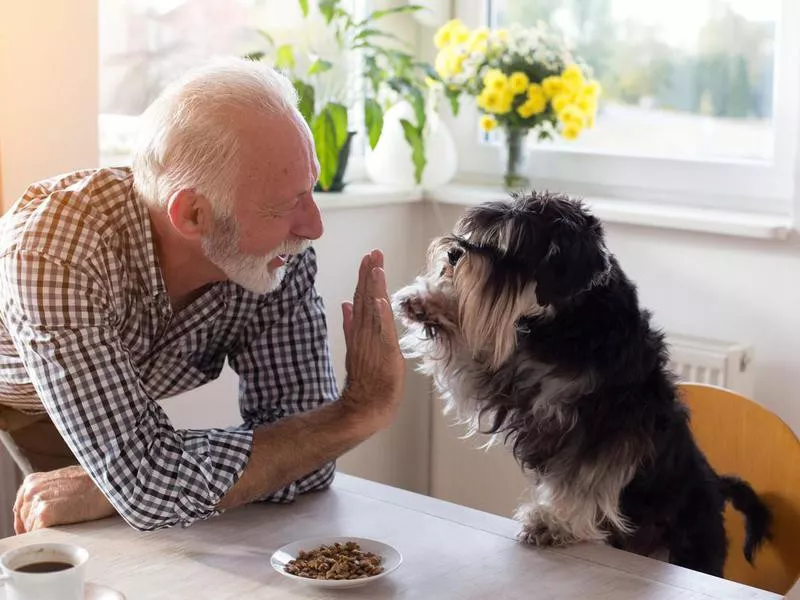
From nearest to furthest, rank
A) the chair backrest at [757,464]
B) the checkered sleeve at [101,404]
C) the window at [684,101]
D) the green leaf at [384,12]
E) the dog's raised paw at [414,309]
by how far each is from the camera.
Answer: the checkered sleeve at [101,404], the dog's raised paw at [414,309], the chair backrest at [757,464], the window at [684,101], the green leaf at [384,12]

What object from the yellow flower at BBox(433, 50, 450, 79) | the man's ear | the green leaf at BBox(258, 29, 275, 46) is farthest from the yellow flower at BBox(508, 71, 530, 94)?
the man's ear

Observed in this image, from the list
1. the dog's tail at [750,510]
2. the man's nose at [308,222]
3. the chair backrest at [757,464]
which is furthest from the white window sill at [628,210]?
the man's nose at [308,222]

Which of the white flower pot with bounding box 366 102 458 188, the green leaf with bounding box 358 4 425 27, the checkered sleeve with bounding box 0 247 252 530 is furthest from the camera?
the white flower pot with bounding box 366 102 458 188

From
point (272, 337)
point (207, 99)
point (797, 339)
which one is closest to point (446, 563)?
point (272, 337)

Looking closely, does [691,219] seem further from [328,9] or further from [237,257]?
[237,257]

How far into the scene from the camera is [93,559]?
5.39 feet

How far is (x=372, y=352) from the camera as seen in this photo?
6.23ft

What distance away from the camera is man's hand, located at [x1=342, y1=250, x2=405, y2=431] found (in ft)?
6.19

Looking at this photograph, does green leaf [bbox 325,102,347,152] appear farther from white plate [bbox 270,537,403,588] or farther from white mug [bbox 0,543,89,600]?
white mug [bbox 0,543,89,600]

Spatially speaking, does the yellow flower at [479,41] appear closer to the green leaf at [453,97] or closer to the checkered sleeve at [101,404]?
the green leaf at [453,97]

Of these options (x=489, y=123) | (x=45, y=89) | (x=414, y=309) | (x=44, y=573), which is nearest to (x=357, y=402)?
(x=414, y=309)

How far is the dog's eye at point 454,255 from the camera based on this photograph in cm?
178

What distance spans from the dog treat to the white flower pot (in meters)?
1.90

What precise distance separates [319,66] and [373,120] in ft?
0.67
